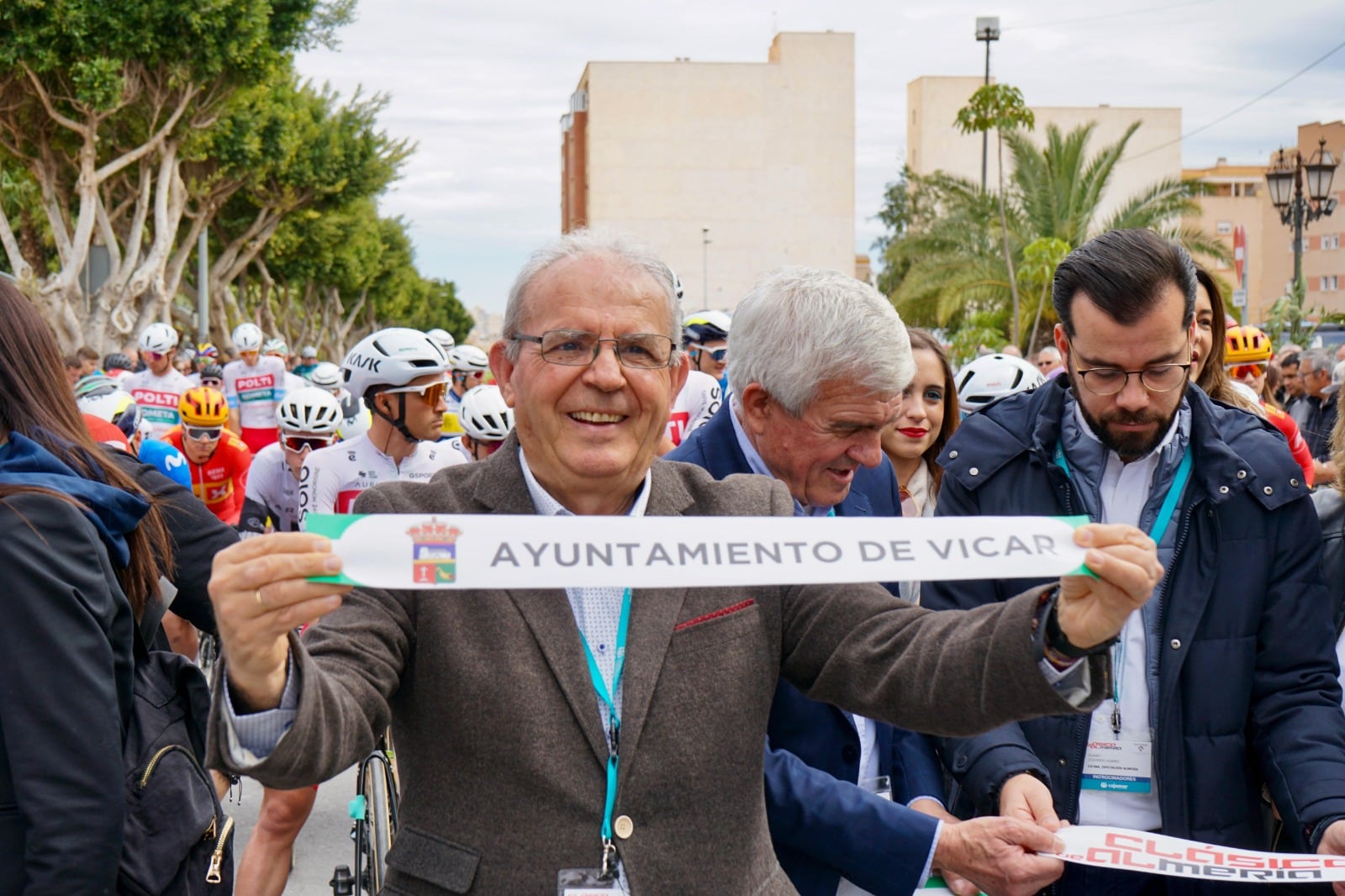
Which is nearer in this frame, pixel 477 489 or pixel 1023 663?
pixel 1023 663

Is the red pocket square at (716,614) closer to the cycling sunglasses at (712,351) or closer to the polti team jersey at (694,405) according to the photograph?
the polti team jersey at (694,405)

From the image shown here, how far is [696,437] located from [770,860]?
1.27m

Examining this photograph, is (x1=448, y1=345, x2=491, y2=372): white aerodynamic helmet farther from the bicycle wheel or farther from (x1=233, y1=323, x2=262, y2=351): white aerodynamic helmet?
the bicycle wheel

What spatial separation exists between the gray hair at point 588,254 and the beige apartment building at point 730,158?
84.4 metres

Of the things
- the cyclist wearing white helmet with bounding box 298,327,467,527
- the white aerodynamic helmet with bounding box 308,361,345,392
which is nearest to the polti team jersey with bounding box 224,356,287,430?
the white aerodynamic helmet with bounding box 308,361,345,392

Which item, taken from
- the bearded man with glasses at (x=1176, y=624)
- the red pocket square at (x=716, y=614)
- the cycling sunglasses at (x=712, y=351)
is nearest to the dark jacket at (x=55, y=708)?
the red pocket square at (x=716, y=614)

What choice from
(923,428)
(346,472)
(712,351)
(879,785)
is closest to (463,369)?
(712,351)

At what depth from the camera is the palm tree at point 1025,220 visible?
27.9 m

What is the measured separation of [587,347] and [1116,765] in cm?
164

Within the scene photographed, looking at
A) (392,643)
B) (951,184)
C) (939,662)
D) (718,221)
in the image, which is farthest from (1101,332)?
(718,221)

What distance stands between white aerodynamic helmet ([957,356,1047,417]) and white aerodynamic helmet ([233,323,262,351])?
1466 centimetres

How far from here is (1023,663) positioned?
2.34m

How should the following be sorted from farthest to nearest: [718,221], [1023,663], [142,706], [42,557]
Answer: [718,221] < [142,706] < [42,557] < [1023,663]

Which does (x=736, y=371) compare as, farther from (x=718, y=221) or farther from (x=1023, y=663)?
(x=718, y=221)
